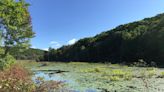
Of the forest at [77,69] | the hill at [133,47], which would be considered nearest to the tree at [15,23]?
the forest at [77,69]

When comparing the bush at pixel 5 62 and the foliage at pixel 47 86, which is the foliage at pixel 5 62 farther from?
the foliage at pixel 47 86

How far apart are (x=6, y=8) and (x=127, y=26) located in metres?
79.1

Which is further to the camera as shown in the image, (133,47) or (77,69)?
(133,47)

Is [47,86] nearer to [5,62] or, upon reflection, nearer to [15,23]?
[5,62]

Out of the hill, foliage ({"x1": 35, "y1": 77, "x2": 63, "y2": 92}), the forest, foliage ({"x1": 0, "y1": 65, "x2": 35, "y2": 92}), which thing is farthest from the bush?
the hill

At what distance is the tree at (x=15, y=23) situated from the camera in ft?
77.5

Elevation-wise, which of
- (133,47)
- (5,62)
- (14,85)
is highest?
(133,47)

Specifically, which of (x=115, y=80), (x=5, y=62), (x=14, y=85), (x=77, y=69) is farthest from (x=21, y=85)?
(x=77, y=69)

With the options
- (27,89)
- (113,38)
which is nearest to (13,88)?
(27,89)

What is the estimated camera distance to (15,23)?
26094 millimetres

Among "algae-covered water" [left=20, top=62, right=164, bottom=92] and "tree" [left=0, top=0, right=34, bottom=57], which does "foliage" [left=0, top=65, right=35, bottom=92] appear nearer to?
"algae-covered water" [left=20, top=62, right=164, bottom=92]

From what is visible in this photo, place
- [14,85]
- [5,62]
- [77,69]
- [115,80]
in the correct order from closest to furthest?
[14,85], [5,62], [115,80], [77,69]

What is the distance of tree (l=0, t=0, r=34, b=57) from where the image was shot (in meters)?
23.6

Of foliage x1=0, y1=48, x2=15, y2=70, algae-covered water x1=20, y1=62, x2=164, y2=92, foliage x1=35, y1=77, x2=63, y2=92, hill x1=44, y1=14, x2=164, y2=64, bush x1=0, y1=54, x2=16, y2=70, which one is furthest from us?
hill x1=44, y1=14, x2=164, y2=64
